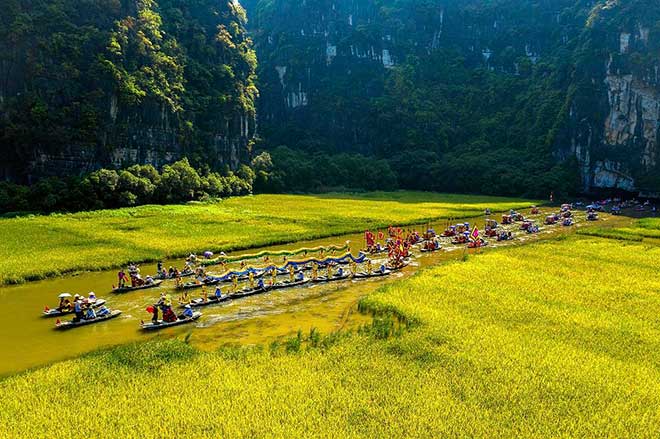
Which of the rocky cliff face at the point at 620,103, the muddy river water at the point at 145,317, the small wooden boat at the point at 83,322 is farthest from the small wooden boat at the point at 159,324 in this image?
the rocky cliff face at the point at 620,103

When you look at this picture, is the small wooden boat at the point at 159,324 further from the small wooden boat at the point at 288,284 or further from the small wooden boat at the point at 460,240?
the small wooden boat at the point at 460,240

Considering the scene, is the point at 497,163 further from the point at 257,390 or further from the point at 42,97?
the point at 257,390

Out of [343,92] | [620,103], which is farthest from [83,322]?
[343,92]

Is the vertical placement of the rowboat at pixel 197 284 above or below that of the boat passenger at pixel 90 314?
below

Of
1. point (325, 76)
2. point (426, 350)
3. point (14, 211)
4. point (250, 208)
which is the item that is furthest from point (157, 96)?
point (325, 76)

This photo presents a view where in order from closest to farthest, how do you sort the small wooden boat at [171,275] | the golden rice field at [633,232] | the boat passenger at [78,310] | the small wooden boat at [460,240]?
1. the boat passenger at [78,310]
2. the small wooden boat at [171,275]
3. the small wooden boat at [460,240]
4. the golden rice field at [633,232]

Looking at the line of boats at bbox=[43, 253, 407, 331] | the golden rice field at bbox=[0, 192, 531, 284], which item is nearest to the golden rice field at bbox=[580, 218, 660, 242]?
the golden rice field at bbox=[0, 192, 531, 284]
